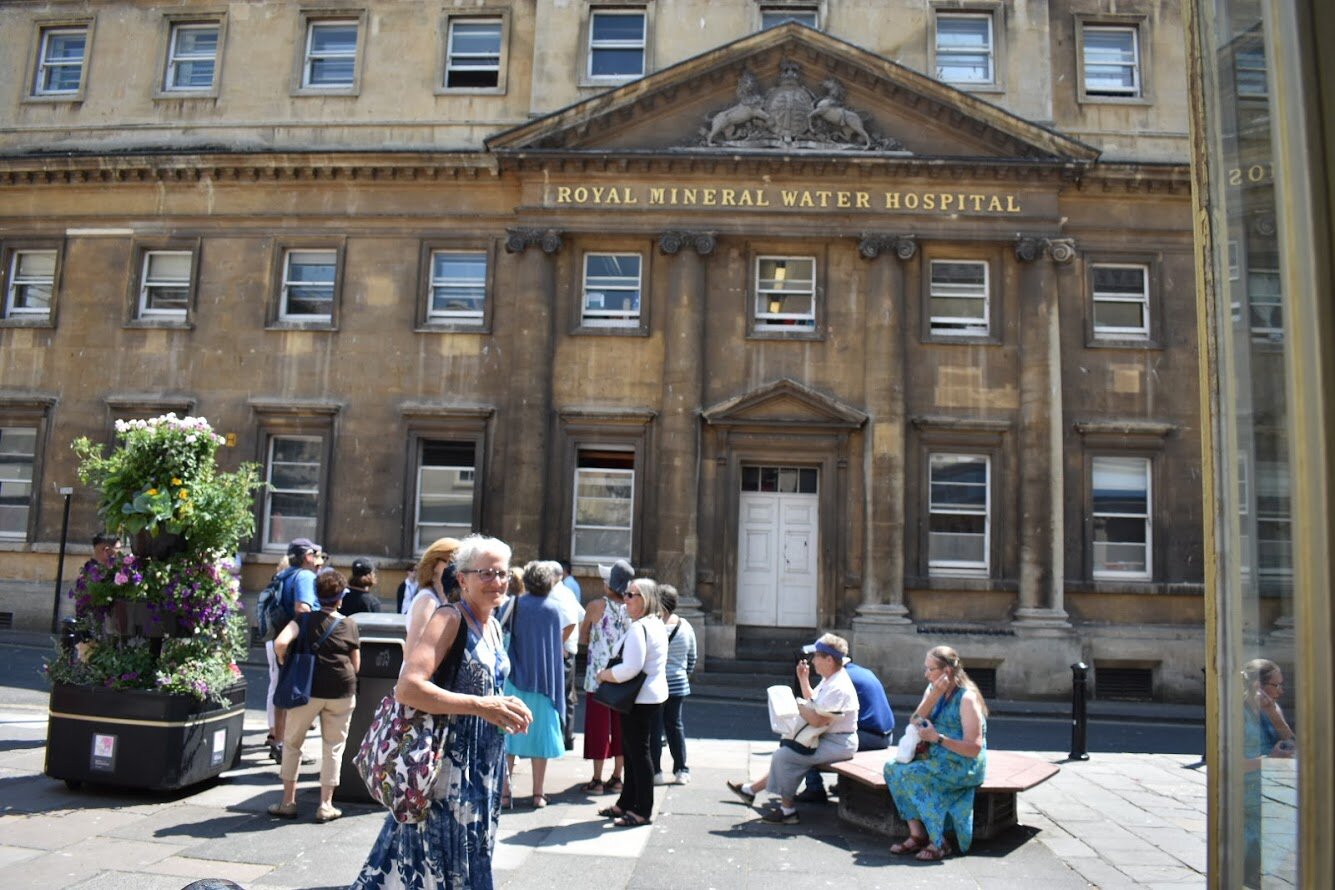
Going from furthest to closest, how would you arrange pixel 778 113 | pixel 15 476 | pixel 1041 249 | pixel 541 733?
pixel 15 476 → pixel 778 113 → pixel 1041 249 → pixel 541 733

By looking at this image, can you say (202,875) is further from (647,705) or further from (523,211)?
(523,211)

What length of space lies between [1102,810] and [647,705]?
4.32 m

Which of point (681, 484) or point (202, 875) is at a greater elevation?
point (681, 484)

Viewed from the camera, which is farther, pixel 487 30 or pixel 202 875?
pixel 487 30

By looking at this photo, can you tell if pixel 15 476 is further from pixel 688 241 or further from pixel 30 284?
pixel 688 241

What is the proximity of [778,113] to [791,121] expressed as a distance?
296 mm

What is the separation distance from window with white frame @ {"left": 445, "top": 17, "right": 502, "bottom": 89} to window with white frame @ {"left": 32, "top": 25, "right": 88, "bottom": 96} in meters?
8.30

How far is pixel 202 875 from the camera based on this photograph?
580cm

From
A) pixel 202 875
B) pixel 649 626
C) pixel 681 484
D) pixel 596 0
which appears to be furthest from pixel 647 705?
pixel 596 0

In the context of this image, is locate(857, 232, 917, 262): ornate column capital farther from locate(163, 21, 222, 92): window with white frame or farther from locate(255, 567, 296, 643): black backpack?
locate(163, 21, 222, 92): window with white frame

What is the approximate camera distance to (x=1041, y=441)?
1741 centimetres

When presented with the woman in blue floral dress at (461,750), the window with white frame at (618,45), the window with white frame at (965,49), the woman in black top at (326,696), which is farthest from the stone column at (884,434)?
the woman in blue floral dress at (461,750)

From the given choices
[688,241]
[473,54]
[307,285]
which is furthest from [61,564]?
[688,241]

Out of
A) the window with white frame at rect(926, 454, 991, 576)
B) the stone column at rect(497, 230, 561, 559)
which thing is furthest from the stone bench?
the stone column at rect(497, 230, 561, 559)
